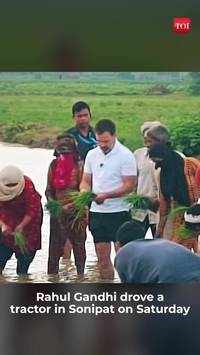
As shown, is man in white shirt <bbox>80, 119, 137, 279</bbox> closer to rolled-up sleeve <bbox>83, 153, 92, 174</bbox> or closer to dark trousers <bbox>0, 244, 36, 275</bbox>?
rolled-up sleeve <bbox>83, 153, 92, 174</bbox>

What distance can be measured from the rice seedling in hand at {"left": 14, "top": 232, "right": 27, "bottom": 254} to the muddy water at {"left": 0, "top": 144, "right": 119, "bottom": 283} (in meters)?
0.04

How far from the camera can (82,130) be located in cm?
400

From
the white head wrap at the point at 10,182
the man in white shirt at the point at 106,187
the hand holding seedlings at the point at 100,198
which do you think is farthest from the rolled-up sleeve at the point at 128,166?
the white head wrap at the point at 10,182

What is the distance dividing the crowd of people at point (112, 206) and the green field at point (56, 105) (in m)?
0.04

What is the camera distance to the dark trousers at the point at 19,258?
3.99m

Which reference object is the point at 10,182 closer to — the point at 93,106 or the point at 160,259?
the point at 93,106

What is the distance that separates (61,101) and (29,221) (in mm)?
447

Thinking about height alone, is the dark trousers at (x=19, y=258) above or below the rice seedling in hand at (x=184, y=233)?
below
